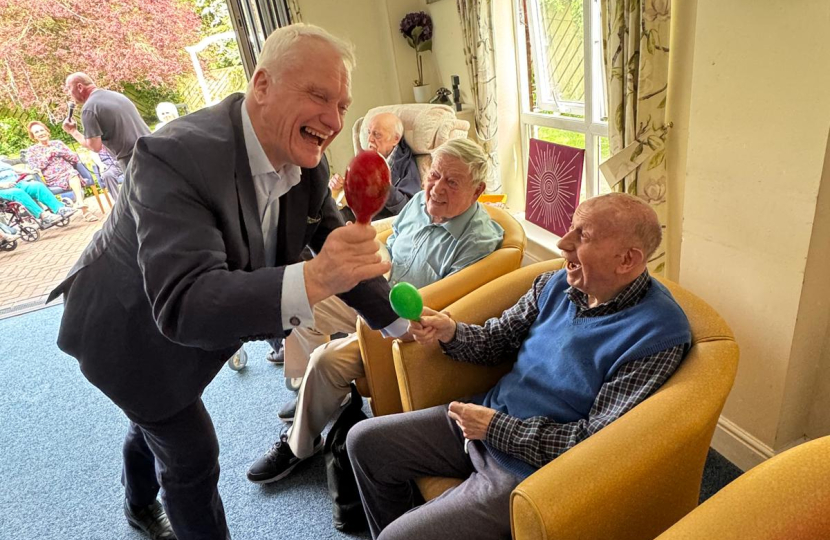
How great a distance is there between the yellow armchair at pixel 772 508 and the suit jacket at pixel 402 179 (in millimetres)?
2183

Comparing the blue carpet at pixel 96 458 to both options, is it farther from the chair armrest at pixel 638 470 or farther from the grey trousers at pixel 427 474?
the chair armrest at pixel 638 470

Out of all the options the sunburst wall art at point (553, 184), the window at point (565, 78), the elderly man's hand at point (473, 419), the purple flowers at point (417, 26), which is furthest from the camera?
the purple flowers at point (417, 26)

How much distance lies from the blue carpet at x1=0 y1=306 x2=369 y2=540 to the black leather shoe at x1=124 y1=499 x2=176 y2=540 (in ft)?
0.20

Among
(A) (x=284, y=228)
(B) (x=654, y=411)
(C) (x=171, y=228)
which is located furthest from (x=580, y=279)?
Answer: (C) (x=171, y=228)

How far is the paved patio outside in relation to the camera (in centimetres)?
399

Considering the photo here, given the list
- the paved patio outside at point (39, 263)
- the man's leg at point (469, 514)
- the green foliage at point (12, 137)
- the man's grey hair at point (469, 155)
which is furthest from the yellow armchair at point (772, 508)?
the green foliage at point (12, 137)

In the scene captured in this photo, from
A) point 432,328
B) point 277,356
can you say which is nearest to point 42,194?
point 277,356

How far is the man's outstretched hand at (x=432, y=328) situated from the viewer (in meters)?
1.31

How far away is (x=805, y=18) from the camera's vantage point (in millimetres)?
1096

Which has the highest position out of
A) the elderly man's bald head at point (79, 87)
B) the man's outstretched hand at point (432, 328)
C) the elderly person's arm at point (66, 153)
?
the elderly man's bald head at point (79, 87)

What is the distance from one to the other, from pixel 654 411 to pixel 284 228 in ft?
2.83

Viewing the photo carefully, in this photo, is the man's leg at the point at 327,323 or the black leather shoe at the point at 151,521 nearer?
the black leather shoe at the point at 151,521

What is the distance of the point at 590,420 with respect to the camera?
3.48 feet

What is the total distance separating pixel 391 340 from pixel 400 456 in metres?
0.40
